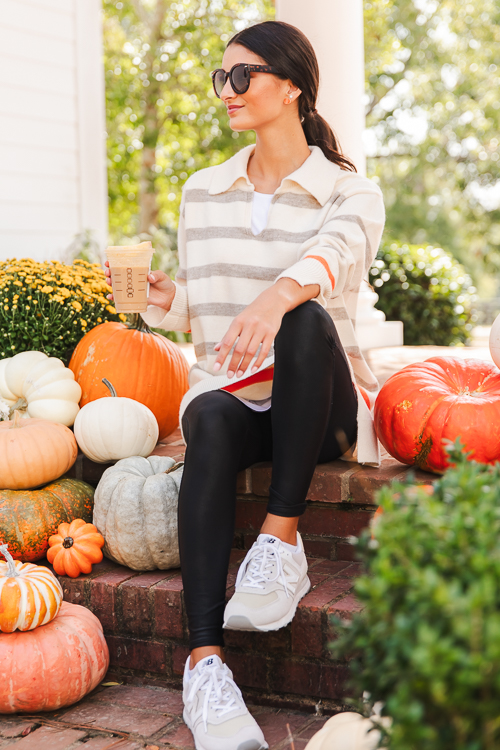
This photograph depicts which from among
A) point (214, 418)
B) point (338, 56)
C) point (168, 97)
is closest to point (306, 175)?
point (214, 418)

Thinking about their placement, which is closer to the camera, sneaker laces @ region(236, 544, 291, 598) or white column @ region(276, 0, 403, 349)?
sneaker laces @ region(236, 544, 291, 598)

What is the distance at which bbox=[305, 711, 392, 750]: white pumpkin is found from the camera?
1.37m

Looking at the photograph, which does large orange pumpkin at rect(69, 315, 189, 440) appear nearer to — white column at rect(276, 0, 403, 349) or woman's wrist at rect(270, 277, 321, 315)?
woman's wrist at rect(270, 277, 321, 315)

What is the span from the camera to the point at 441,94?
13.9 meters

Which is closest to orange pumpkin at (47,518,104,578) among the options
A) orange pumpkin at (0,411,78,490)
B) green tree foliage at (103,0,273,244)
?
orange pumpkin at (0,411,78,490)

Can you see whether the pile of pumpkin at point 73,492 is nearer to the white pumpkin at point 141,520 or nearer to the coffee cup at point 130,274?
the white pumpkin at point 141,520

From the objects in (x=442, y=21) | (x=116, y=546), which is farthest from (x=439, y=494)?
(x=442, y=21)

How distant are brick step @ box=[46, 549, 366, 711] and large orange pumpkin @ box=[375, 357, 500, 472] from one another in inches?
15.6

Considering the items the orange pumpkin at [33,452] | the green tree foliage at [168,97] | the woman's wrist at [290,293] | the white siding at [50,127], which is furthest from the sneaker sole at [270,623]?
the green tree foliage at [168,97]

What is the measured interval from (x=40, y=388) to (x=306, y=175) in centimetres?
122

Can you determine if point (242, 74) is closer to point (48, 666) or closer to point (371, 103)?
point (48, 666)

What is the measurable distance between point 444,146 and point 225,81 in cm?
1358

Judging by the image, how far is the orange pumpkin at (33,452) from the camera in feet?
7.85

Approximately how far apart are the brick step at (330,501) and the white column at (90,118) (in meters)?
2.53
